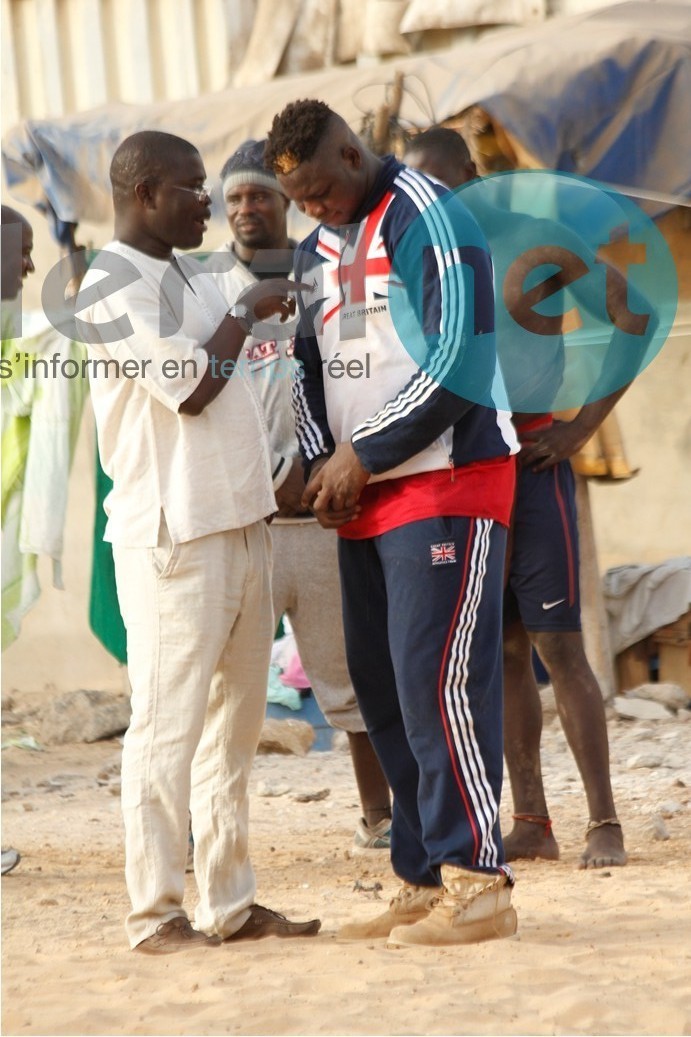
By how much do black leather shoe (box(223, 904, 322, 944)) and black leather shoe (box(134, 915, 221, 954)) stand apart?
13cm

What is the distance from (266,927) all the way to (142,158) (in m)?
1.88

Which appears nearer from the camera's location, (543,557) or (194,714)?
(194,714)

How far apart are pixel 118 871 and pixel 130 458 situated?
1821 millimetres

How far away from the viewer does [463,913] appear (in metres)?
3.19

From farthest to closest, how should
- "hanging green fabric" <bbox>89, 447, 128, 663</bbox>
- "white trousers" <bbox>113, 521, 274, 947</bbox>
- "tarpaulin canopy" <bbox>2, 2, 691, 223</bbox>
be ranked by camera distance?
"hanging green fabric" <bbox>89, 447, 128, 663</bbox> < "tarpaulin canopy" <bbox>2, 2, 691, 223</bbox> < "white trousers" <bbox>113, 521, 274, 947</bbox>

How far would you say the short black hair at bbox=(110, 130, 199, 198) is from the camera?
3.42 metres

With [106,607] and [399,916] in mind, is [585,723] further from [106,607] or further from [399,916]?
[106,607]

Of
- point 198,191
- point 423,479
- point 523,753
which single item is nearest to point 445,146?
point 198,191

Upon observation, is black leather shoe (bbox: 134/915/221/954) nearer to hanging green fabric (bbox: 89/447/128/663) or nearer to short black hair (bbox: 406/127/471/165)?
short black hair (bbox: 406/127/471/165)

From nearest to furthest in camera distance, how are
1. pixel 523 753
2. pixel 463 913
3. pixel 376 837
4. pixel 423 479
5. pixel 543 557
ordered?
pixel 463 913
pixel 423 479
pixel 543 557
pixel 523 753
pixel 376 837

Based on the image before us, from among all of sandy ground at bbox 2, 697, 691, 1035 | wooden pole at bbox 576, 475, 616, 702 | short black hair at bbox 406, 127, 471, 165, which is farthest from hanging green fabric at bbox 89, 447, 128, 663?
short black hair at bbox 406, 127, 471, 165

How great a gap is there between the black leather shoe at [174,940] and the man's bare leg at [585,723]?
1394mm

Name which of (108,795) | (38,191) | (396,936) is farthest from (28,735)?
(396,936)

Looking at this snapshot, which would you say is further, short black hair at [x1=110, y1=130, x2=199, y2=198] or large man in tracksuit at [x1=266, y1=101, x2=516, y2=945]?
short black hair at [x1=110, y1=130, x2=199, y2=198]
